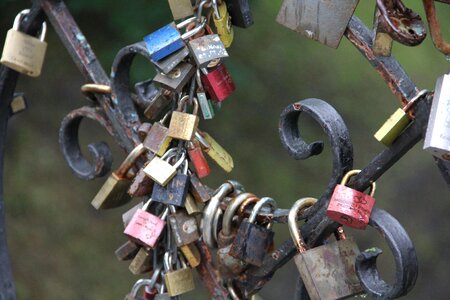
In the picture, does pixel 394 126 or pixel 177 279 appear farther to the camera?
pixel 177 279

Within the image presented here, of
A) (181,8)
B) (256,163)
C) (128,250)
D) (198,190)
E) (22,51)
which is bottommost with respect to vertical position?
(256,163)

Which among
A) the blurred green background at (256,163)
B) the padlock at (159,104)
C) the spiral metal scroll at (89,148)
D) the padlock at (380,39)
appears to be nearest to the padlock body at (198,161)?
the padlock at (159,104)

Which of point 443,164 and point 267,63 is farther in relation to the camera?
point 267,63

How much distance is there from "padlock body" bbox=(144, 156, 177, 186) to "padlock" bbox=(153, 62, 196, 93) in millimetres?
101

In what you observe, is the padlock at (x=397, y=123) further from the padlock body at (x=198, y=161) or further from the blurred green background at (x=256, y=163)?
the blurred green background at (x=256, y=163)

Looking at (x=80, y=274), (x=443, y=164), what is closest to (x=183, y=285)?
(x=443, y=164)

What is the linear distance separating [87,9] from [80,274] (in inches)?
45.5

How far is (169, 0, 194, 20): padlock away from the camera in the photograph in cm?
105

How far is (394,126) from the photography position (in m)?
0.87

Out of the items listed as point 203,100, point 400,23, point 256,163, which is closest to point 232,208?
point 203,100

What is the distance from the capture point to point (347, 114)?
2688 millimetres

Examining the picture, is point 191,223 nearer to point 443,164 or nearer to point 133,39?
point 443,164

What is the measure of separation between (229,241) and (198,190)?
80 mm

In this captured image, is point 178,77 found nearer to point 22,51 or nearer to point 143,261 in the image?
point 143,261
